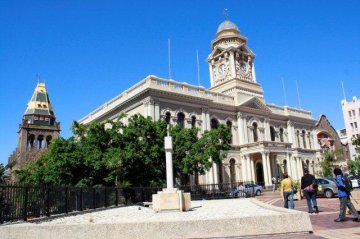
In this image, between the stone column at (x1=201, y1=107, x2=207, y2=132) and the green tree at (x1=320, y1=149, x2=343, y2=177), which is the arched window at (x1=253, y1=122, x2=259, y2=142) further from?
the green tree at (x1=320, y1=149, x2=343, y2=177)

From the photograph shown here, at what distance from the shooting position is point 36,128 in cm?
7006

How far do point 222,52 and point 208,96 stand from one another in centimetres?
1248

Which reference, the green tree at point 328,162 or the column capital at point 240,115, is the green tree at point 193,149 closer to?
the column capital at point 240,115

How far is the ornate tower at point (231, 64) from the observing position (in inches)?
1871

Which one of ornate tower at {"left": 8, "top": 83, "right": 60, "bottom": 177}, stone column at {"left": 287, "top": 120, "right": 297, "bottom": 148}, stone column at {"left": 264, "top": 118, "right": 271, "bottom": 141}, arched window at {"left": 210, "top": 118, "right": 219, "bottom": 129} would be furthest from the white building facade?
ornate tower at {"left": 8, "top": 83, "right": 60, "bottom": 177}

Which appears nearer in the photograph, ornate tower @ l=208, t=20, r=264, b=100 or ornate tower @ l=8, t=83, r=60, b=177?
ornate tower @ l=208, t=20, r=264, b=100

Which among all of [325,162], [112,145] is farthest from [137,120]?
[325,162]

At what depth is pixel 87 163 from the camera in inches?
976

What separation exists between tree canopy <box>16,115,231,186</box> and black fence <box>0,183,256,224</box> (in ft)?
9.54

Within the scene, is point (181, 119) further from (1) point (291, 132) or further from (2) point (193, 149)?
(1) point (291, 132)

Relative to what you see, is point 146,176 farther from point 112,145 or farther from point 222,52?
point 222,52

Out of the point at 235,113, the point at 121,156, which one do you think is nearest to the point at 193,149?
the point at 121,156

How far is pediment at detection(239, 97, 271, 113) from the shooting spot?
43.2m

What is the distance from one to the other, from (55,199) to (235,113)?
31.1m
